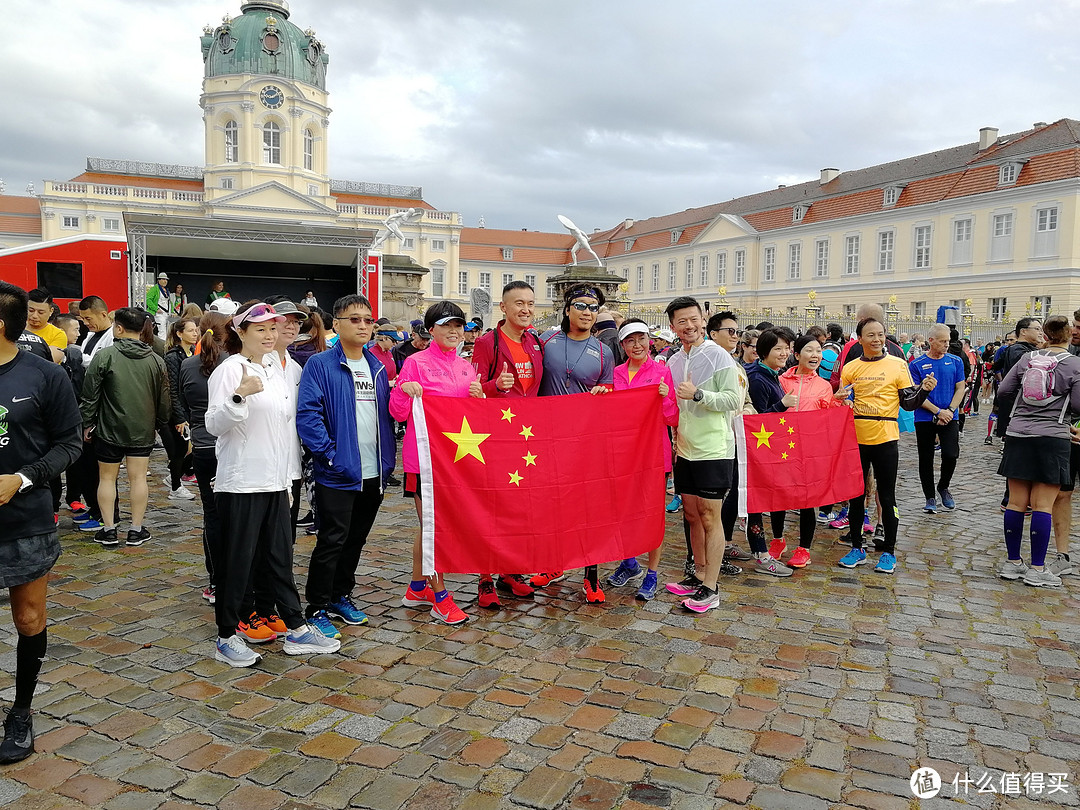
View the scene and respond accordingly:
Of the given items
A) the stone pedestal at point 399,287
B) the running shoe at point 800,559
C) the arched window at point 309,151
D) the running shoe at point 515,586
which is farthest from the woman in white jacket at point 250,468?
the arched window at point 309,151

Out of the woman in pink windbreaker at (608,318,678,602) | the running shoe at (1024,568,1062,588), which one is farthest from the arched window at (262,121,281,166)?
the running shoe at (1024,568,1062,588)

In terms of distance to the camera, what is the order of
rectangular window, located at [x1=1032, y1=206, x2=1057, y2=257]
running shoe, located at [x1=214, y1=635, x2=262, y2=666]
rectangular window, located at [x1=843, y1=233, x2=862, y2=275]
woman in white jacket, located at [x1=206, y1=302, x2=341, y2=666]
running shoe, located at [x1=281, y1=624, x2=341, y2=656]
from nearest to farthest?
1. woman in white jacket, located at [x1=206, y1=302, x2=341, y2=666]
2. running shoe, located at [x1=214, y1=635, x2=262, y2=666]
3. running shoe, located at [x1=281, y1=624, x2=341, y2=656]
4. rectangular window, located at [x1=1032, y1=206, x2=1057, y2=257]
5. rectangular window, located at [x1=843, y1=233, x2=862, y2=275]

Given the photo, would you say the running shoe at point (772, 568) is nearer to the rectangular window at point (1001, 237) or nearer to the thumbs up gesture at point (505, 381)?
the thumbs up gesture at point (505, 381)

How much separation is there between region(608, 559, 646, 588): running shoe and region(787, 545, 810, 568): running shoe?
4.59 feet

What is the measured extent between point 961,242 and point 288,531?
160 feet

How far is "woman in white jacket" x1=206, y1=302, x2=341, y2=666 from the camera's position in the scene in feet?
Result: 13.6

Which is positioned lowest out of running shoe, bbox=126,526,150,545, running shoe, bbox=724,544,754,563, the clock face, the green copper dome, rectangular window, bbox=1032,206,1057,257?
running shoe, bbox=724,544,754,563

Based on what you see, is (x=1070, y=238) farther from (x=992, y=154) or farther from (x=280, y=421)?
(x=280, y=421)

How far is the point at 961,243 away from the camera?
44188 mm

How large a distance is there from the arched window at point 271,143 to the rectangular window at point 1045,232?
55.2m

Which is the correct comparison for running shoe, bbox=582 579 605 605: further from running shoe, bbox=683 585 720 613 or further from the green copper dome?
the green copper dome

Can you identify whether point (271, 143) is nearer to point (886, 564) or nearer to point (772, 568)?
point (772, 568)

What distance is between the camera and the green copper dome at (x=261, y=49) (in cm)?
6284

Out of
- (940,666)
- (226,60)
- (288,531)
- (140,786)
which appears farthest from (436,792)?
(226,60)
